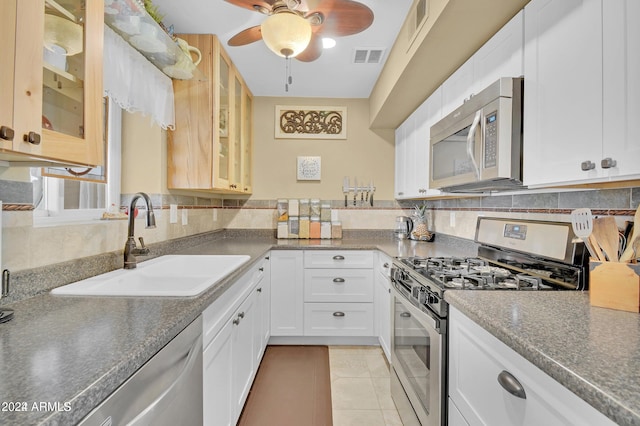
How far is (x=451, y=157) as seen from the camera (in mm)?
1751

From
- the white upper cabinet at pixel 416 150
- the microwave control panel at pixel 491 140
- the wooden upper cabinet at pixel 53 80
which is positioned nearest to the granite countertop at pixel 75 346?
the wooden upper cabinet at pixel 53 80

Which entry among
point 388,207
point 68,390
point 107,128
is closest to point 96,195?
point 107,128

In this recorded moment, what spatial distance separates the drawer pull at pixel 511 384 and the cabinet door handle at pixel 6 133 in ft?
4.37

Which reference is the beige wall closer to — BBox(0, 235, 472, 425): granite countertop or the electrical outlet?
the electrical outlet

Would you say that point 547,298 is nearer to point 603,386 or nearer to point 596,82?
point 603,386

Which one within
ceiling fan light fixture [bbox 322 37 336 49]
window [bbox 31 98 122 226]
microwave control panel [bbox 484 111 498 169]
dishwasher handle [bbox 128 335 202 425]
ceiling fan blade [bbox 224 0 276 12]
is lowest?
dishwasher handle [bbox 128 335 202 425]

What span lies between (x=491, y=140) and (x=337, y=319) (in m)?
1.94

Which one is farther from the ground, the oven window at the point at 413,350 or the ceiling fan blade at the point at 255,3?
the ceiling fan blade at the point at 255,3

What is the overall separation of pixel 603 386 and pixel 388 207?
2.83 meters

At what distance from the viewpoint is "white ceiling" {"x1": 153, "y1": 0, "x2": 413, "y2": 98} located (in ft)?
6.04

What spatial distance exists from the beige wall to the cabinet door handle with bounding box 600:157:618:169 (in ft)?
8.09

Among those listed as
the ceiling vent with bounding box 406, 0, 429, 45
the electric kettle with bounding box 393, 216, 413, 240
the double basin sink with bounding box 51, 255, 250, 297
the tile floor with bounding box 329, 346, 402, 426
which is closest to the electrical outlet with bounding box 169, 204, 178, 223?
the double basin sink with bounding box 51, 255, 250, 297

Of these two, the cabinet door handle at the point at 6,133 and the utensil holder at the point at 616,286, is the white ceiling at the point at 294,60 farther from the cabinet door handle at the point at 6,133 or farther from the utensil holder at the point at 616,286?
the utensil holder at the point at 616,286

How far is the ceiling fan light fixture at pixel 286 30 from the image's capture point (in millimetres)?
1477
